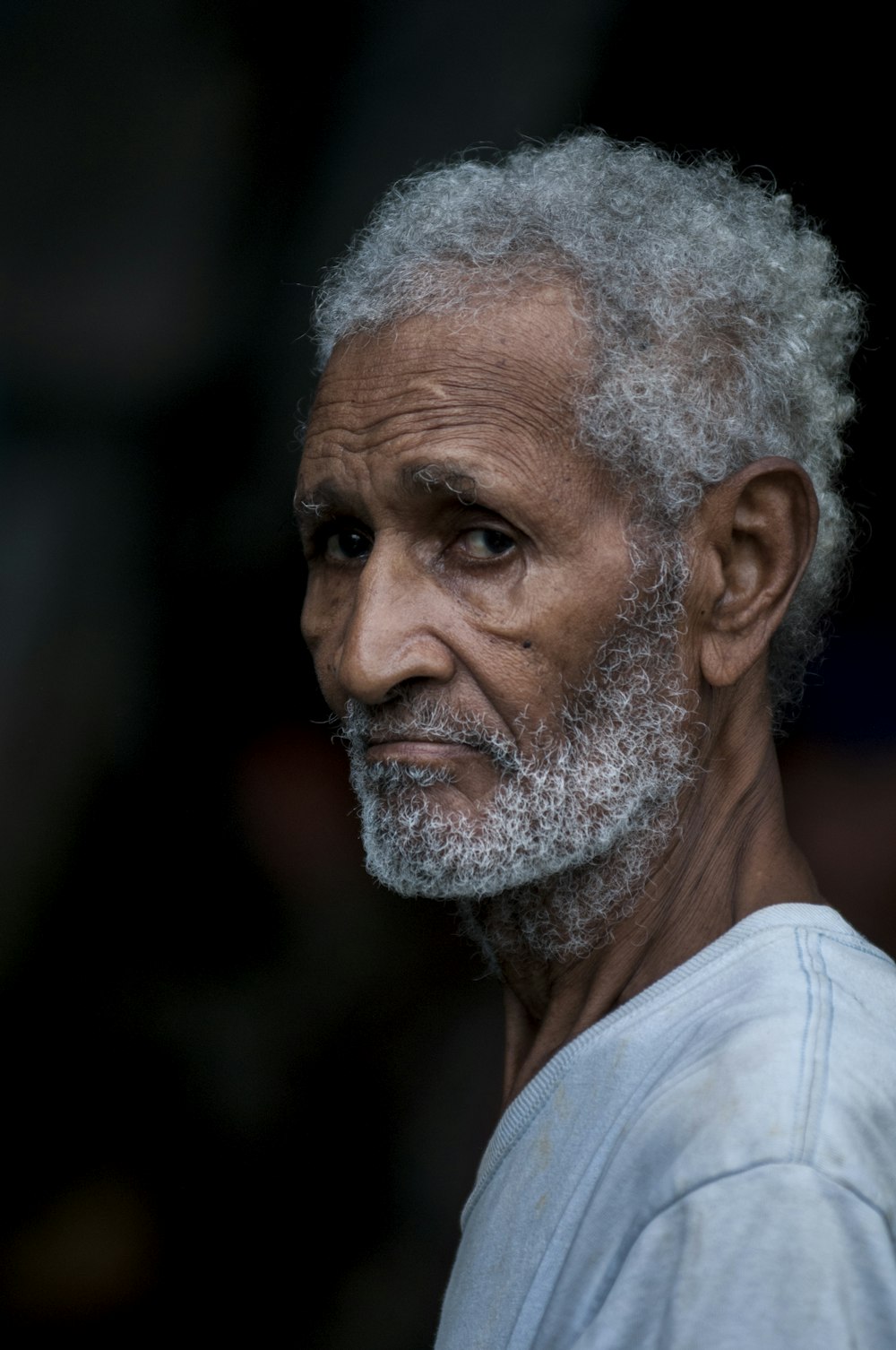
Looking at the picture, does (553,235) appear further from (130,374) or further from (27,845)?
(27,845)

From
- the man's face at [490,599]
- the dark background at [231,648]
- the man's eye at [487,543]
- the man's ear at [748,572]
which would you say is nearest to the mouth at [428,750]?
the man's face at [490,599]

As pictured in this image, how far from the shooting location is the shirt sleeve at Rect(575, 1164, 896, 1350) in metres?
1.20

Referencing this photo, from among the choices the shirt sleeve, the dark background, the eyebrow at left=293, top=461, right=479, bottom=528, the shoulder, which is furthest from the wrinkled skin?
the dark background

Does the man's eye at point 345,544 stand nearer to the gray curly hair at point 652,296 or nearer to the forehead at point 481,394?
the forehead at point 481,394

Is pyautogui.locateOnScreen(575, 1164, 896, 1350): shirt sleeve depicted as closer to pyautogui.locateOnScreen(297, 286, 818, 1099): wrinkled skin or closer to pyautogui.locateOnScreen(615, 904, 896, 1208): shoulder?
pyautogui.locateOnScreen(615, 904, 896, 1208): shoulder

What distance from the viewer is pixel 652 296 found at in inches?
76.5

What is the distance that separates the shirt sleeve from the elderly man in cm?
34

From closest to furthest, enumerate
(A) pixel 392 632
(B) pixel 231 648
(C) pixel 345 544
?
(A) pixel 392 632
(C) pixel 345 544
(B) pixel 231 648

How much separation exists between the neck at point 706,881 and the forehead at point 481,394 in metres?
0.52

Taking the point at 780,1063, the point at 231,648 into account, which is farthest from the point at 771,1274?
the point at 231,648

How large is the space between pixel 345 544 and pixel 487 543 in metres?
0.33

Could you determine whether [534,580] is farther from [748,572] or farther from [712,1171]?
[712,1171]

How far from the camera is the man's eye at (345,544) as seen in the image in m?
2.11

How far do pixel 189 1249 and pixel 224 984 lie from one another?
2.27ft
